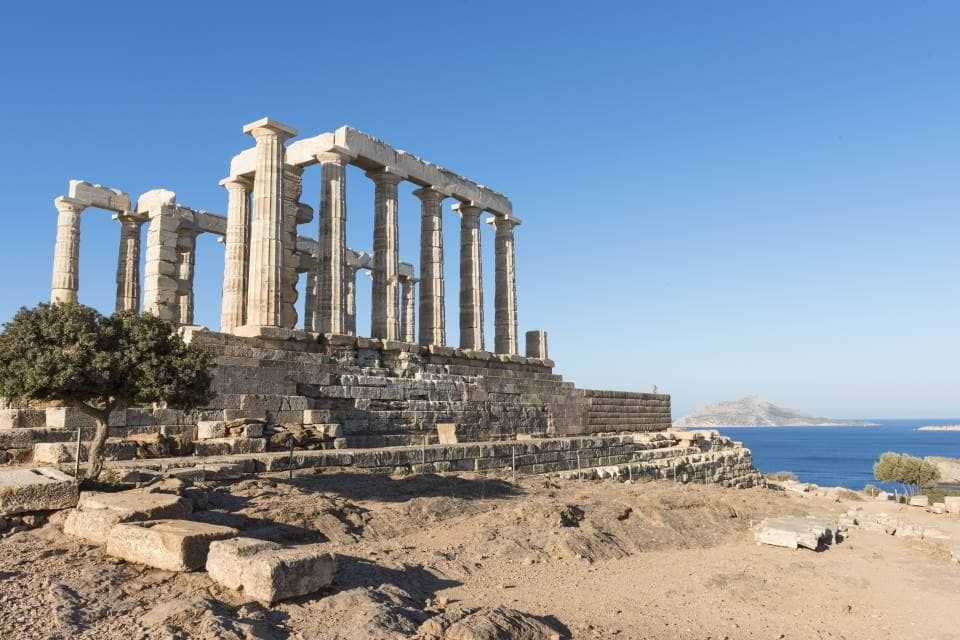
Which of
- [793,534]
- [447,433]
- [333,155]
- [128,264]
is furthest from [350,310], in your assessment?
[793,534]

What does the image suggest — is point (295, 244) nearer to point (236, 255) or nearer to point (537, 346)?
point (236, 255)

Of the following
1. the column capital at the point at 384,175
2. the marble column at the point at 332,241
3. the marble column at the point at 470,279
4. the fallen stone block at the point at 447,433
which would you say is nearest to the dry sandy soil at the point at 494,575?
the fallen stone block at the point at 447,433

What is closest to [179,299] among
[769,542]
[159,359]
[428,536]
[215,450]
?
[215,450]

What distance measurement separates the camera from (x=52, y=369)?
9.45m

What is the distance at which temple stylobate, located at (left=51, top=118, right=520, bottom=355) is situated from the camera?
20.1 metres

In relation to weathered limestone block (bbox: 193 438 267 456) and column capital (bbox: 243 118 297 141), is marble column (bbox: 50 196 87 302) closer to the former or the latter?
column capital (bbox: 243 118 297 141)

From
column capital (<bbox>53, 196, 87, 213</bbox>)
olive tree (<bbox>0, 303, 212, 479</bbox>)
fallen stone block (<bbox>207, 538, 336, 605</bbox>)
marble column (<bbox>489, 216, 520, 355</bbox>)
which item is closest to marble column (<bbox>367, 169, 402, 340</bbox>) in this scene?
marble column (<bbox>489, 216, 520, 355</bbox>)

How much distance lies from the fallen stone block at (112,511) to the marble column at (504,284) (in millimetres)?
21385

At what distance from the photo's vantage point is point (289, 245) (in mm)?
22875

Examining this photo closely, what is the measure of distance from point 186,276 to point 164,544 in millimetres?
22184

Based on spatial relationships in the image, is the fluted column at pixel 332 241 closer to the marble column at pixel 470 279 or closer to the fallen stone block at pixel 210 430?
the fallen stone block at pixel 210 430

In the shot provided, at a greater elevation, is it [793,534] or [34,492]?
[34,492]

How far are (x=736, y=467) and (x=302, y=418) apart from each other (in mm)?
20836

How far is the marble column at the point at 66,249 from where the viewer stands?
24.9 m
